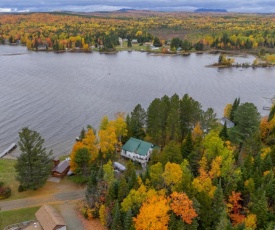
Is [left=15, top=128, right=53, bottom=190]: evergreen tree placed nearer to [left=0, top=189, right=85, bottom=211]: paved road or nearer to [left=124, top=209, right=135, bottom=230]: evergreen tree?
[left=0, top=189, right=85, bottom=211]: paved road

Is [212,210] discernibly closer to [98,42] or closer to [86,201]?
[86,201]

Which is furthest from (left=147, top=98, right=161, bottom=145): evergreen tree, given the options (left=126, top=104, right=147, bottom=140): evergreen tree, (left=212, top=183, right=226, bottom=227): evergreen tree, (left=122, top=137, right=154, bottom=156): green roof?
(left=212, top=183, right=226, bottom=227): evergreen tree

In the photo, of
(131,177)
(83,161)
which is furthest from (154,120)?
(131,177)

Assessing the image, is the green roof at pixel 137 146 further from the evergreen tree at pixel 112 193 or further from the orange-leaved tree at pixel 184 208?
the orange-leaved tree at pixel 184 208

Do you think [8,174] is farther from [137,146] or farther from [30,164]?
[137,146]

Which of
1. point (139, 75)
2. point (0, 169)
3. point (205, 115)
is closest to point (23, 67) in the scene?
point (139, 75)

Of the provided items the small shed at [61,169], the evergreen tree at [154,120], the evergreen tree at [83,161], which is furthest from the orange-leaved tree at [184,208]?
the evergreen tree at [154,120]
